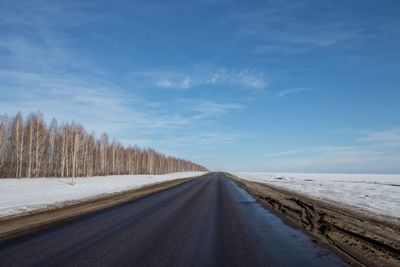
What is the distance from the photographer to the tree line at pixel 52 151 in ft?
189

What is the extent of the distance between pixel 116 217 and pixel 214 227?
408 centimetres

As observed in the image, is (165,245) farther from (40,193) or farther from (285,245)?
(40,193)

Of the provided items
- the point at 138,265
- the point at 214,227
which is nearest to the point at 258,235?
the point at 214,227

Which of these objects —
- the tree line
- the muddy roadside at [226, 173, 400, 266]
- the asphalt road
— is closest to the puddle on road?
the asphalt road

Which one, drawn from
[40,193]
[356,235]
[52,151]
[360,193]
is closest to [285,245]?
[356,235]

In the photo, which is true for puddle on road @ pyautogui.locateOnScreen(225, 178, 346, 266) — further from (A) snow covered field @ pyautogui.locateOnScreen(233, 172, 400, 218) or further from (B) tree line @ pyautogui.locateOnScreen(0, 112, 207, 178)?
(B) tree line @ pyautogui.locateOnScreen(0, 112, 207, 178)

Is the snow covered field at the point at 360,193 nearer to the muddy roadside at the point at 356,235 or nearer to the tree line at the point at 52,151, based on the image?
the muddy roadside at the point at 356,235

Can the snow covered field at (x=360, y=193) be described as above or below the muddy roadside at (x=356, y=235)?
below

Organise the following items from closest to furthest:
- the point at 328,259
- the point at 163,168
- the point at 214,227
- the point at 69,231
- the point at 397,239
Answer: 1. the point at 328,259
2. the point at 397,239
3. the point at 69,231
4. the point at 214,227
5. the point at 163,168

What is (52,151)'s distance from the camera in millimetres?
71188

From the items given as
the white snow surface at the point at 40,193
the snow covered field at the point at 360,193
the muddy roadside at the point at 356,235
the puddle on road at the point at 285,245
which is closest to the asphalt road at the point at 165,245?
the puddle on road at the point at 285,245

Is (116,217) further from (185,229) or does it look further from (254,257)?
(254,257)

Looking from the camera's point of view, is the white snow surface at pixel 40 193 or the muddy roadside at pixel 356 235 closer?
the muddy roadside at pixel 356 235

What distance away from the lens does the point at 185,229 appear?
1030 cm
